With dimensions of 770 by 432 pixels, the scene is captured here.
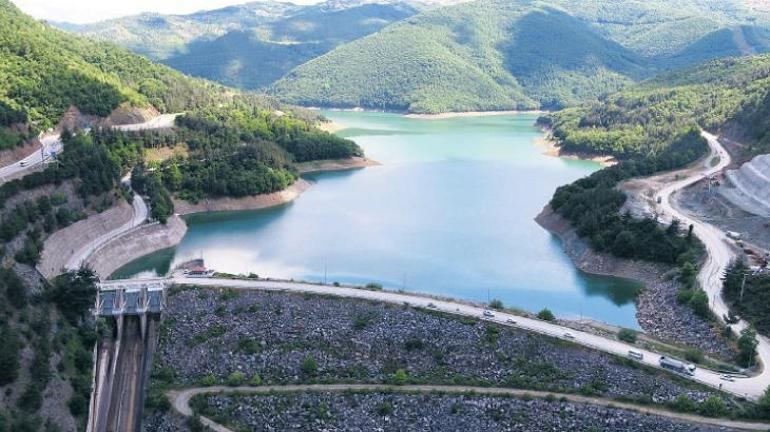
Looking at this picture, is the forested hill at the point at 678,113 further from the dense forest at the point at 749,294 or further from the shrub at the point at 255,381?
the shrub at the point at 255,381

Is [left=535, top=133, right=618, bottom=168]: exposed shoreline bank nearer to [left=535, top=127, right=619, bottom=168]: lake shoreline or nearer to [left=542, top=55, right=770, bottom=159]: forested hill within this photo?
[left=535, top=127, right=619, bottom=168]: lake shoreline

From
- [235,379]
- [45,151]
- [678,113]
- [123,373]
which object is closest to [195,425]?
[235,379]

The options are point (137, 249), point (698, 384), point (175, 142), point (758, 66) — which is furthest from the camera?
point (758, 66)

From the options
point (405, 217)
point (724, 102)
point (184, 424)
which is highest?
point (724, 102)

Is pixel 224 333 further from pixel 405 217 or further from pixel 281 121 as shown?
pixel 281 121

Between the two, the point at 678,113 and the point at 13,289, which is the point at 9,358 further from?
the point at 678,113

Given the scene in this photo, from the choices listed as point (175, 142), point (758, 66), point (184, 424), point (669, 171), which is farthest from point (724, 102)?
point (184, 424)
